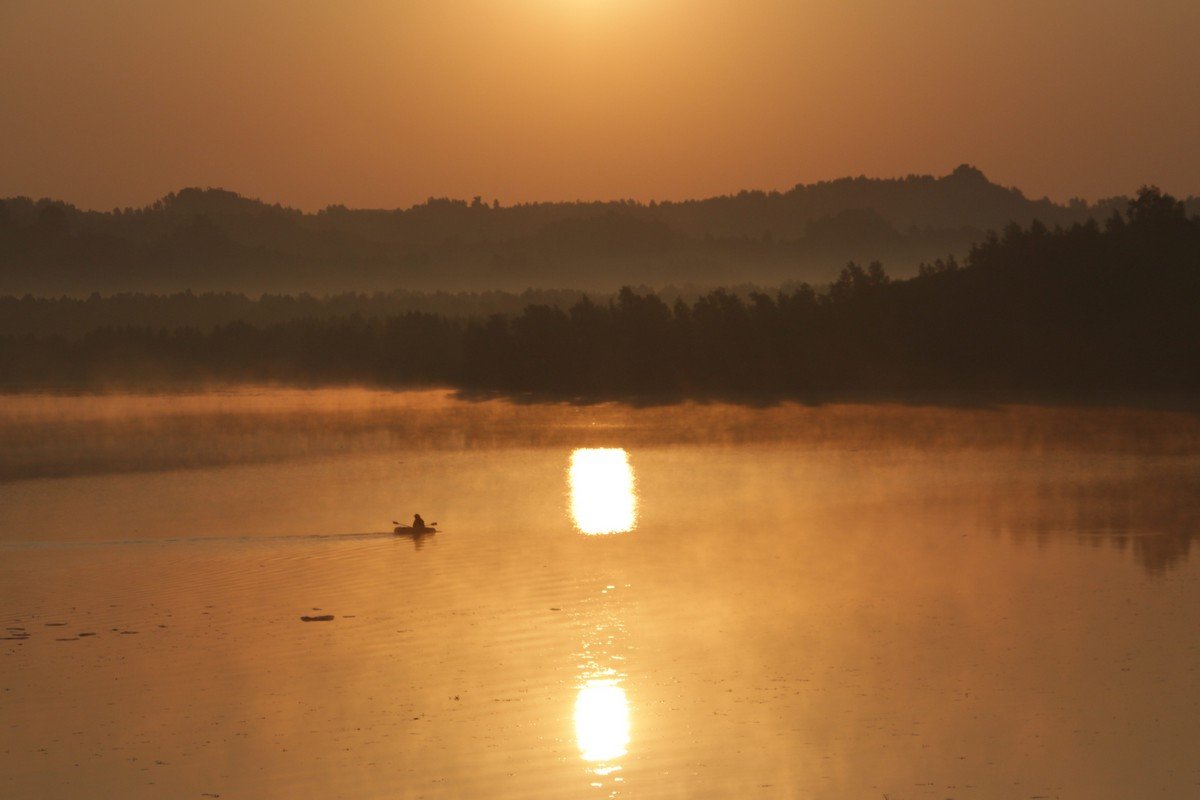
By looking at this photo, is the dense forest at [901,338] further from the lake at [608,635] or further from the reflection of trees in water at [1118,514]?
the reflection of trees in water at [1118,514]

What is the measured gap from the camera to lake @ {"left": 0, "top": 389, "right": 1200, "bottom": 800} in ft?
30.4

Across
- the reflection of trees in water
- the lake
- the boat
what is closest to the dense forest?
the lake

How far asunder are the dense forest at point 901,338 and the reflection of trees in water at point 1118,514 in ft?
90.4

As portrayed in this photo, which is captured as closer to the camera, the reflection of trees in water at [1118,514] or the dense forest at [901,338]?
the reflection of trees in water at [1118,514]

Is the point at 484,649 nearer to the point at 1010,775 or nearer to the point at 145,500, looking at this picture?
the point at 1010,775

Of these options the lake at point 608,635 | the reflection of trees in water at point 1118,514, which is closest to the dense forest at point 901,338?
the lake at point 608,635

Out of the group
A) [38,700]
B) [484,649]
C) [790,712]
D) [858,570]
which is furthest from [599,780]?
[858,570]

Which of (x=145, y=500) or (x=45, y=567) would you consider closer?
(x=45, y=567)

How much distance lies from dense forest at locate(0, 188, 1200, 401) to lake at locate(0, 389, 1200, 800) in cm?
2688

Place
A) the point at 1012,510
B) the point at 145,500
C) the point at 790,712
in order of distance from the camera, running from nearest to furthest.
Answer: the point at 790,712
the point at 1012,510
the point at 145,500

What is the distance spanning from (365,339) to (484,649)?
78.9m

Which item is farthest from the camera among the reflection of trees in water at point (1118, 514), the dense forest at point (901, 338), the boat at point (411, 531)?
the dense forest at point (901, 338)

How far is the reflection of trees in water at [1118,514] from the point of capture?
18.3 metres

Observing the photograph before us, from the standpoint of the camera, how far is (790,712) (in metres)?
10.4
